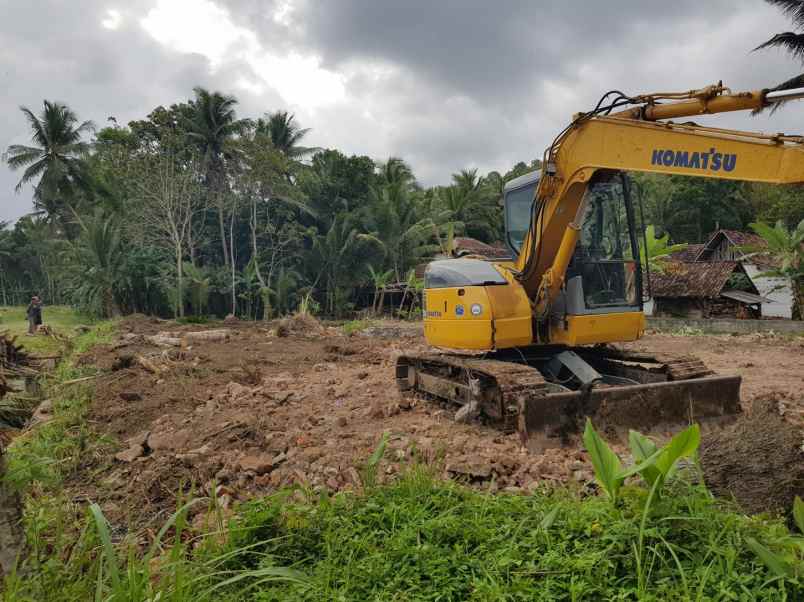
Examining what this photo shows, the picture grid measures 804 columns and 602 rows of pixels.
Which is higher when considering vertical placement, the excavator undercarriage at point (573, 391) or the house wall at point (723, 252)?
the house wall at point (723, 252)

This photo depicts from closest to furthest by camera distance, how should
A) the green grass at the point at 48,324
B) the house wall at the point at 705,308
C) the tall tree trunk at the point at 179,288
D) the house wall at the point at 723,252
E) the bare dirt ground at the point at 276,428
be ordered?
the bare dirt ground at the point at 276,428, the green grass at the point at 48,324, the house wall at the point at 705,308, the tall tree trunk at the point at 179,288, the house wall at the point at 723,252

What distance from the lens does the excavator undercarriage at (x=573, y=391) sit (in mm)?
5020

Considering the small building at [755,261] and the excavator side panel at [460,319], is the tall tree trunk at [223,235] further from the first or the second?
the excavator side panel at [460,319]

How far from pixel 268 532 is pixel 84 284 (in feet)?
96.6

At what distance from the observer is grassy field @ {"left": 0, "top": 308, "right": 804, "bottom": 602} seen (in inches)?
93.3

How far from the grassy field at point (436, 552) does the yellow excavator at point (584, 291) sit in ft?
6.40

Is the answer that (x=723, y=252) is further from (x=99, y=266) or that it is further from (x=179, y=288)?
(x=99, y=266)

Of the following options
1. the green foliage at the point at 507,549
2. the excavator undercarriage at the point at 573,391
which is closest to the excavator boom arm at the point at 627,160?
the excavator undercarriage at the point at 573,391

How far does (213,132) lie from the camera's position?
30.6m

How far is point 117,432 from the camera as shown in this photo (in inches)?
245

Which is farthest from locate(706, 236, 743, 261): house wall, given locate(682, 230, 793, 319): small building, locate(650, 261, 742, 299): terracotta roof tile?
locate(650, 261, 742, 299): terracotta roof tile

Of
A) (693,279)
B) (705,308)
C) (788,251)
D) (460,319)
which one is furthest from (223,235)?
(460,319)

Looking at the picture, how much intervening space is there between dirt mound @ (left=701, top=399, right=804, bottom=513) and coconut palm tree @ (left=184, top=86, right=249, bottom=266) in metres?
28.9

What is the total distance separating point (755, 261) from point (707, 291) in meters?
2.77
